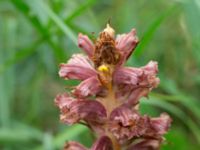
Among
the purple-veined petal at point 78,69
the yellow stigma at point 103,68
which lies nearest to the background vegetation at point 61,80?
the purple-veined petal at point 78,69

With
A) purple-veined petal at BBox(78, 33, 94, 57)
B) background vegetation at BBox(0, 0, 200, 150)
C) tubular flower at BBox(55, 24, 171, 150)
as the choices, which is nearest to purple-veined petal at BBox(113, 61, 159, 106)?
tubular flower at BBox(55, 24, 171, 150)

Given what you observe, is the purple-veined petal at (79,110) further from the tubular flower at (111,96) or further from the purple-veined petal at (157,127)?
the purple-veined petal at (157,127)

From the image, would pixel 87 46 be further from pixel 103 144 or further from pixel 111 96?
pixel 103 144

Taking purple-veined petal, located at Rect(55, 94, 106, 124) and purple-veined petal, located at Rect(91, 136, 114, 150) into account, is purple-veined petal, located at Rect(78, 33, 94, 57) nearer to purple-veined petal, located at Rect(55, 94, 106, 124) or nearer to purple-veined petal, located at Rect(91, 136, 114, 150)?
purple-veined petal, located at Rect(55, 94, 106, 124)

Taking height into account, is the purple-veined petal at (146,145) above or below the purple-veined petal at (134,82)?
below

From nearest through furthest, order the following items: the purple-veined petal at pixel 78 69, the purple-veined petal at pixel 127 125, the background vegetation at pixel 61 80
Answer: the purple-veined petal at pixel 127 125
the purple-veined petal at pixel 78 69
the background vegetation at pixel 61 80

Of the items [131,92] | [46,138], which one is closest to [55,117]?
[46,138]

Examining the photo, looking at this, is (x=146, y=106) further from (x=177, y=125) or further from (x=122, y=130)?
(x=122, y=130)
